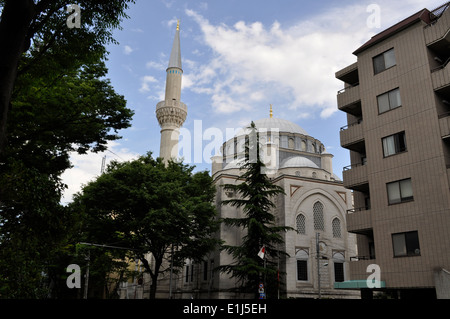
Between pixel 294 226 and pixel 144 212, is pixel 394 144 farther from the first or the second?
pixel 294 226

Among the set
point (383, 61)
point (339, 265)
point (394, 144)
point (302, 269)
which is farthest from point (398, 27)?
point (339, 265)

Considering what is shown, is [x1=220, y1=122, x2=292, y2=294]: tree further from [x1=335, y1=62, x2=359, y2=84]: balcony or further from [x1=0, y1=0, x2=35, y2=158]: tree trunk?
[x1=0, y1=0, x2=35, y2=158]: tree trunk

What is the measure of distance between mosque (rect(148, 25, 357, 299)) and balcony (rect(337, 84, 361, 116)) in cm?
869

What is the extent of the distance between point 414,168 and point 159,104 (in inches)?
1275

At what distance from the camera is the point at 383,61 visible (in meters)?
17.9

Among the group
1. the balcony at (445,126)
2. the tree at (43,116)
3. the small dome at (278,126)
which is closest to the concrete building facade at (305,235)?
the small dome at (278,126)

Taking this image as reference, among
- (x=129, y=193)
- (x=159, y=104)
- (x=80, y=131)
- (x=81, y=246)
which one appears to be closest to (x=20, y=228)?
(x=80, y=131)

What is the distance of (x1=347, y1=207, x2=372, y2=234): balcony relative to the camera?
17.1 meters

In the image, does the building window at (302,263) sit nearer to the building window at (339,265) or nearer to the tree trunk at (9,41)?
the building window at (339,265)

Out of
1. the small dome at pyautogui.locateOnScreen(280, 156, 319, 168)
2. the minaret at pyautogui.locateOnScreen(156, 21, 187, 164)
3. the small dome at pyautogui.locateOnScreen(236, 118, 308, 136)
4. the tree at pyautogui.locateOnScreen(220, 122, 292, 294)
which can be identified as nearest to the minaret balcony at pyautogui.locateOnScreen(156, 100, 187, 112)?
Result: the minaret at pyautogui.locateOnScreen(156, 21, 187, 164)
